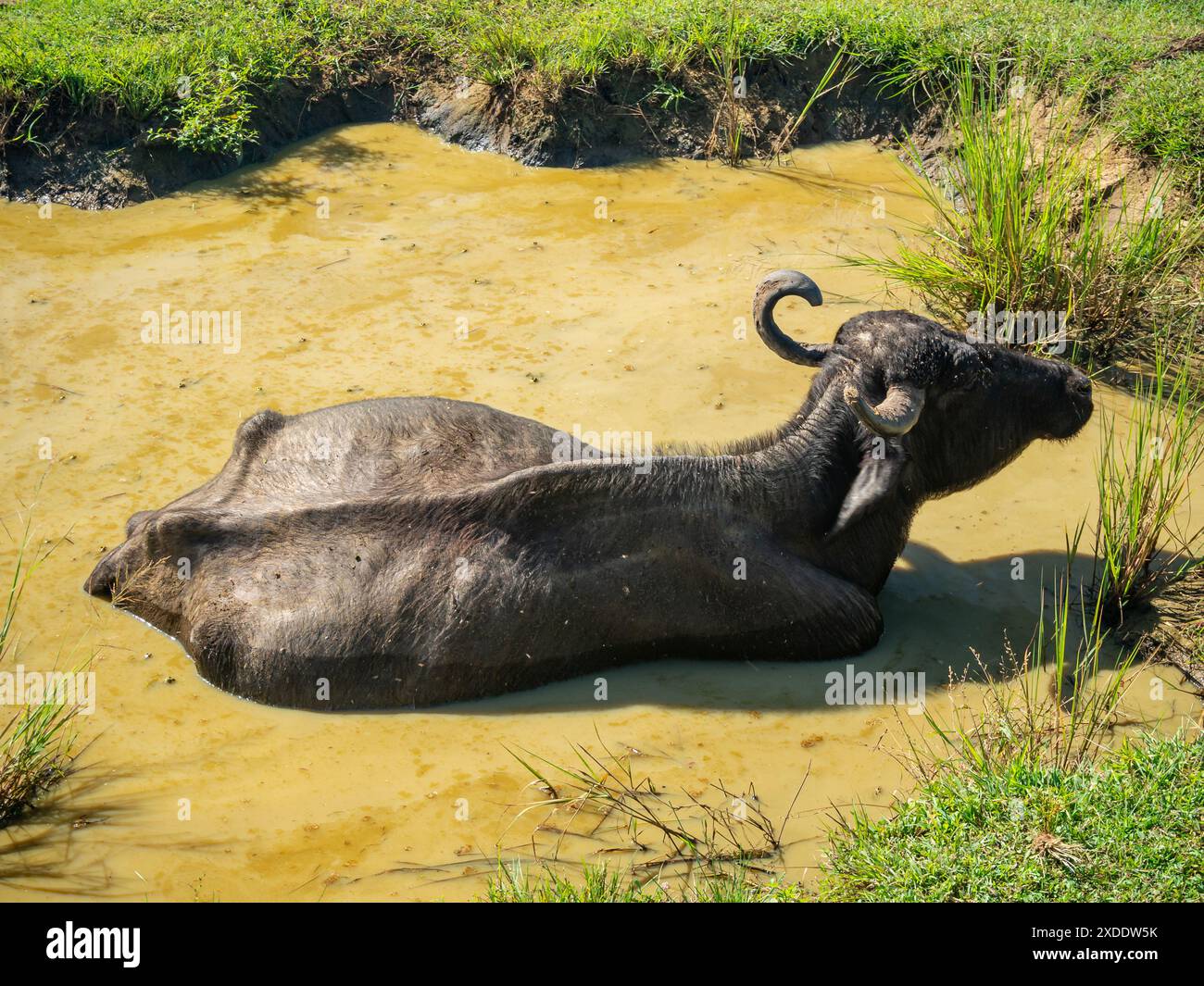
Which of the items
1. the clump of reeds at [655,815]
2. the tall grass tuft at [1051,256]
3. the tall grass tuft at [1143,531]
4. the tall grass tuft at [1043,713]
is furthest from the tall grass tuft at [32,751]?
the tall grass tuft at [1051,256]

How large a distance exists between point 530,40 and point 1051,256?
4.70 m

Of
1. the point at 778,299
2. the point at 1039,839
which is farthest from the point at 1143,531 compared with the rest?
the point at 1039,839

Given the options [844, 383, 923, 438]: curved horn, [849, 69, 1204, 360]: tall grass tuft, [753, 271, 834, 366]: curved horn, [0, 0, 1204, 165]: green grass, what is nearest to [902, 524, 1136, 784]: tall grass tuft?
[844, 383, 923, 438]: curved horn

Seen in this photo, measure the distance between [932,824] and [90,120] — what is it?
7.88m

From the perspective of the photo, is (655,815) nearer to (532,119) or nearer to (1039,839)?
(1039,839)

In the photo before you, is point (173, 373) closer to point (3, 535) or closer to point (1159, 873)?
point (3, 535)

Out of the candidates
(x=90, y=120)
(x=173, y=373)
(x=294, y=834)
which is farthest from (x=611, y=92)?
(x=294, y=834)

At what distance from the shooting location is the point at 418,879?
13.4 feet

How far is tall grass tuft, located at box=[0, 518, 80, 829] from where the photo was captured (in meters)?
4.23

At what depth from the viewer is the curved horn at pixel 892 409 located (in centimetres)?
479

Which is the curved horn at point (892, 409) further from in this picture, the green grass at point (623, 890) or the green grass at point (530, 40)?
the green grass at point (530, 40)

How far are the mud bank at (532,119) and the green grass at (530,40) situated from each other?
118 millimetres

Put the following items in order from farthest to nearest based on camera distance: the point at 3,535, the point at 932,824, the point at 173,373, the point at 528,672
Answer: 1. the point at 173,373
2. the point at 3,535
3. the point at 528,672
4. the point at 932,824

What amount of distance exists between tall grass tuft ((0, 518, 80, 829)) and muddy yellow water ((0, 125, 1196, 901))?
0.09m
